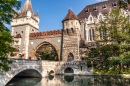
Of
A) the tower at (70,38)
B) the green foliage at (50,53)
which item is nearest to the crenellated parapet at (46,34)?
the tower at (70,38)

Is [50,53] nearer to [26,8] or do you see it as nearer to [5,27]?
[26,8]

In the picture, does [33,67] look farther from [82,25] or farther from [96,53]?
[82,25]

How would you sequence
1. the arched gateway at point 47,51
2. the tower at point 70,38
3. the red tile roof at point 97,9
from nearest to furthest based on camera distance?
the tower at point 70,38
the arched gateway at point 47,51
the red tile roof at point 97,9

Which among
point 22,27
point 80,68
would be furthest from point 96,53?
point 22,27

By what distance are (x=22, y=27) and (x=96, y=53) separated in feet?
62.7

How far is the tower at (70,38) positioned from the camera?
31.3 meters

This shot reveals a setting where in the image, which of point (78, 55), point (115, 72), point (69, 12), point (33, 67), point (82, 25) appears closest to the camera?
point (33, 67)

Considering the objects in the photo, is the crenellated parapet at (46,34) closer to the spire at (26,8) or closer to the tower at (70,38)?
the tower at (70,38)

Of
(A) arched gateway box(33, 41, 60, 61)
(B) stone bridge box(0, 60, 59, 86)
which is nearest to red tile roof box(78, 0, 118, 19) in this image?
(A) arched gateway box(33, 41, 60, 61)

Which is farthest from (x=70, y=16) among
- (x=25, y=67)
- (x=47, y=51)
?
(x=25, y=67)

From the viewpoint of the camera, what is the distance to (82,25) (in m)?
40.0

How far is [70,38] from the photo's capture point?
32.2 metres

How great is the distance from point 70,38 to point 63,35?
1862mm

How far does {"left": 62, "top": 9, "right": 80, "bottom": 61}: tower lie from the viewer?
103ft
